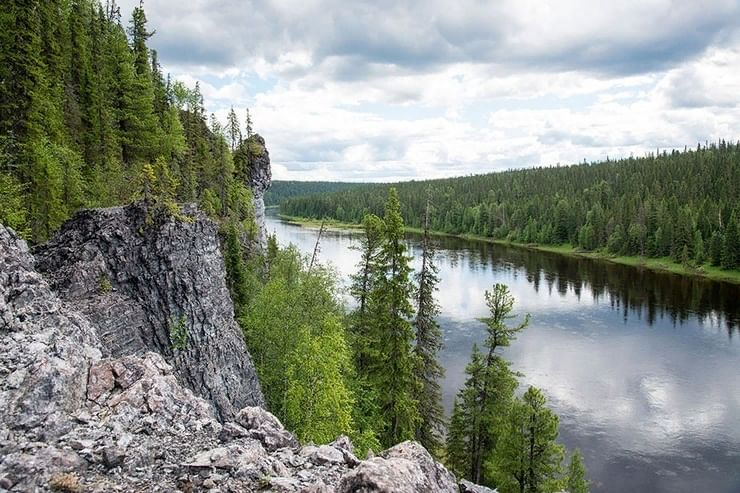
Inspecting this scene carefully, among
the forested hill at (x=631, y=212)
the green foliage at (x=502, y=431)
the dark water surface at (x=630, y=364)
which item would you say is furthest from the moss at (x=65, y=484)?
the forested hill at (x=631, y=212)

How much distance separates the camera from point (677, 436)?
37.2 meters

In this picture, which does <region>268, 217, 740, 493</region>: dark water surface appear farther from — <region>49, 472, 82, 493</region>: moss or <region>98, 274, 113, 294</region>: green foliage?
<region>49, 472, 82, 493</region>: moss

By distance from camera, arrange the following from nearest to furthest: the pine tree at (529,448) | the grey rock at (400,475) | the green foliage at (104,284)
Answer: the grey rock at (400,475) → the green foliage at (104,284) → the pine tree at (529,448)

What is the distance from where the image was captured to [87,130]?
42000mm

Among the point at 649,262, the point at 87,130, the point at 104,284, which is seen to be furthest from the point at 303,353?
the point at 649,262

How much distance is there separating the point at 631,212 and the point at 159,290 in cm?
12188

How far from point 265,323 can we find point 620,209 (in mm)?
115174

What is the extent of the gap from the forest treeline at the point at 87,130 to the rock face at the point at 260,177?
1.34 metres

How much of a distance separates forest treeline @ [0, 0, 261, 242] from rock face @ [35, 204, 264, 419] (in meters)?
2.15

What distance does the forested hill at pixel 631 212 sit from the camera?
338 feet

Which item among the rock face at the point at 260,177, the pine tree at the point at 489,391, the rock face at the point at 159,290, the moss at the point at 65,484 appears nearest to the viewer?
the moss at the point at 65,484

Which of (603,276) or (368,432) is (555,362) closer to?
(368,432)

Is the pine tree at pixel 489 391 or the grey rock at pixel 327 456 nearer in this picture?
the grey rock at pixel 327 456

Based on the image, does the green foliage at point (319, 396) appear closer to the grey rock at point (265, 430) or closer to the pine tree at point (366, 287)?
the pine tree at point (366, 287)
